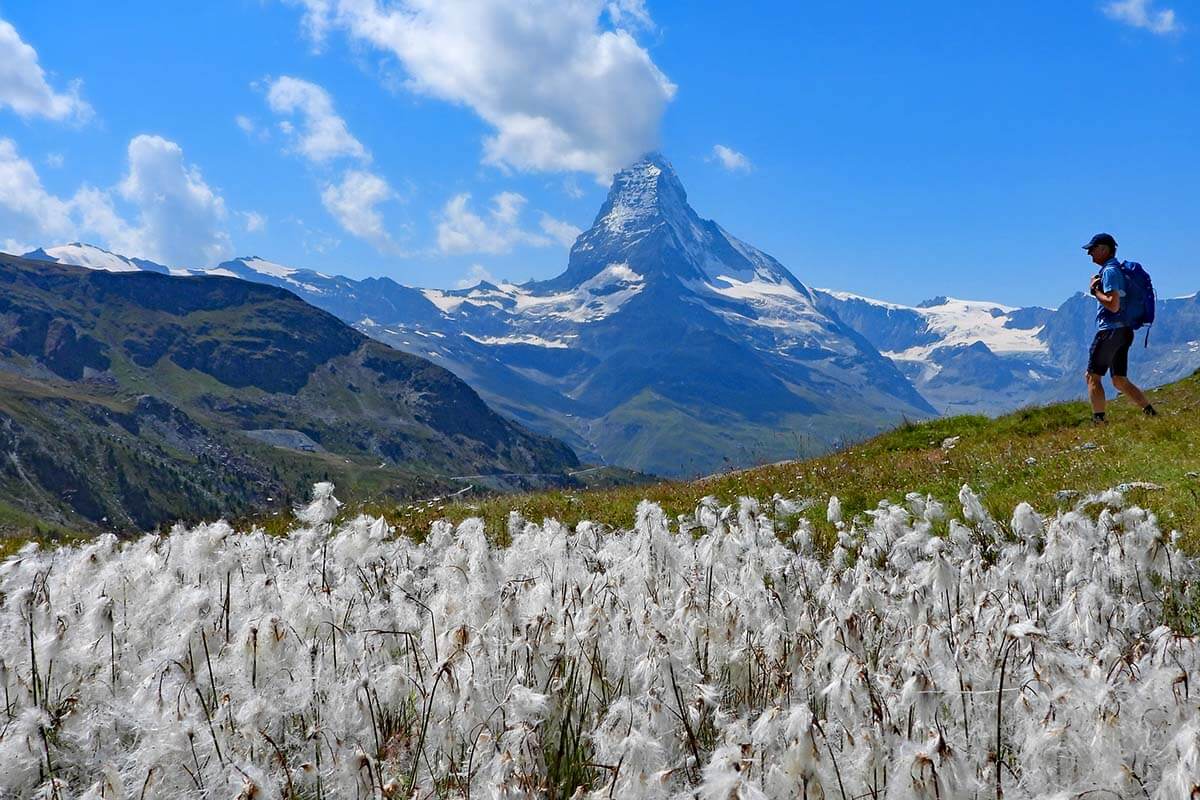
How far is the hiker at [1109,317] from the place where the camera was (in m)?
18.1

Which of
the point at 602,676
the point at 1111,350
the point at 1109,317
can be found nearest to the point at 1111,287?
the point at 1109,317

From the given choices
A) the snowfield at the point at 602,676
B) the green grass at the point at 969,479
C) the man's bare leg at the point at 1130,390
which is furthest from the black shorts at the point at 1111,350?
the snowfield at the point at 602,676

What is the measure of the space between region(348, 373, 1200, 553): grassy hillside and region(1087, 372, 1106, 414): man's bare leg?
0.50 metres

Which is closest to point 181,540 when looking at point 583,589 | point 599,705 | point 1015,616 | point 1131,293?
point 583,589

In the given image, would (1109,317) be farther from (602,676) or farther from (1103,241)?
(602,676)

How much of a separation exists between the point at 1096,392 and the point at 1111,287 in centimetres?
246

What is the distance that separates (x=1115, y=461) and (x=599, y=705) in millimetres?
12477

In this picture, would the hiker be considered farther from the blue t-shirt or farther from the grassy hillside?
the grassy hillside

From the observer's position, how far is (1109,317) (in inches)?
728

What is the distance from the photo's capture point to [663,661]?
4199 millimetres

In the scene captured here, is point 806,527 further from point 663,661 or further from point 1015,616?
point 663,661

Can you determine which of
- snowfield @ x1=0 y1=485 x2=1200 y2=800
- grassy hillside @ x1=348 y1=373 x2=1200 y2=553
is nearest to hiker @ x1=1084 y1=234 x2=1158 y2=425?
grassy hillside @ x1=348 y1=373 x2=1200 y2=553

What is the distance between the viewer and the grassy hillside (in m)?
11.9

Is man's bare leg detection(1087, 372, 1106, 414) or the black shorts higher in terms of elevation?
the black shorts
